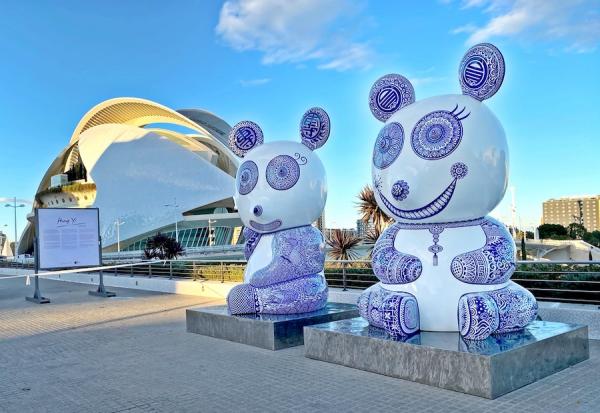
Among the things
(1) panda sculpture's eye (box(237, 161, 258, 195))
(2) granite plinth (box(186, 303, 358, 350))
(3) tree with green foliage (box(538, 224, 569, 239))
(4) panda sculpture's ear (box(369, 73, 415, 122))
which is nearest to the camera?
(4) panda sculpture's ear (box(369, 73, 415, 122))

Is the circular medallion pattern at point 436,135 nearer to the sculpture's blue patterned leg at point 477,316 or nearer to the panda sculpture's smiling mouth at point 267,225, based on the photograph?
the sculpture's blue patterned leg at point 477,316

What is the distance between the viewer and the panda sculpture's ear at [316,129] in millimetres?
7516

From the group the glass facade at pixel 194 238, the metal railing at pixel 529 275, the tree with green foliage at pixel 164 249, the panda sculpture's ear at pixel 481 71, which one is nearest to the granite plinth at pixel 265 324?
the metal railing at pixel 529 275

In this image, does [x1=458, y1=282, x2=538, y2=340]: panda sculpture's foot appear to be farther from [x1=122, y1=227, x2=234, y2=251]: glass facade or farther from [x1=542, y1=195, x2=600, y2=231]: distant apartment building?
[x1=542, y1=195, x2=600, y2=231]: distant apartment building

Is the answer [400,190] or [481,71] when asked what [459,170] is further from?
[481,71]

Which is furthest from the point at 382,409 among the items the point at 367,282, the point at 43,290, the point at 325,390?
the point at 43,290

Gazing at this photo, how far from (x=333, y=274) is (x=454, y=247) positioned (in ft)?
19.4

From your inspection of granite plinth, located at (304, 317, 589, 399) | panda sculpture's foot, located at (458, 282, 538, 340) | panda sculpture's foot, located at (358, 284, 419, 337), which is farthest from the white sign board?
panda sculpture's foot, located at (458, 282, 538, 340)

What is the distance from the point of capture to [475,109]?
5207mm

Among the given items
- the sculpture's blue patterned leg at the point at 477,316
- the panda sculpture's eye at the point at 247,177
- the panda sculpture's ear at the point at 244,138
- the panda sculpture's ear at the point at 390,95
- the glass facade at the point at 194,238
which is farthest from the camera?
the glass facade at the point at 194,238

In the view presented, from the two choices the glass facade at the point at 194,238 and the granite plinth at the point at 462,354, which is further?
the glass facade at the point at 194,238

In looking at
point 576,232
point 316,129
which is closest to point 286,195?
point 316,129

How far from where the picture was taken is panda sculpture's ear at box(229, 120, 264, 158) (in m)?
7.87

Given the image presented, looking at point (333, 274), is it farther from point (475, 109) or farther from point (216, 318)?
point (475, 109)
